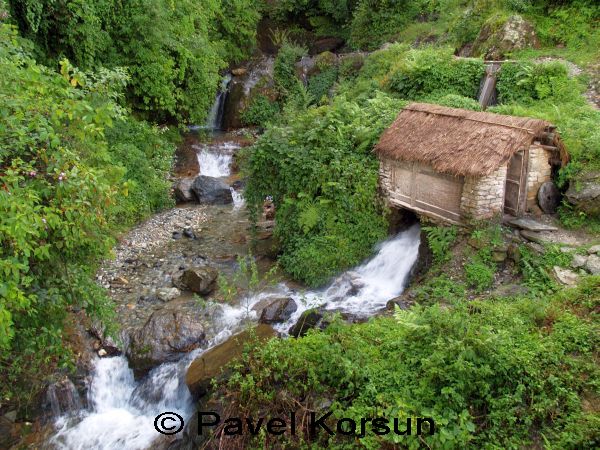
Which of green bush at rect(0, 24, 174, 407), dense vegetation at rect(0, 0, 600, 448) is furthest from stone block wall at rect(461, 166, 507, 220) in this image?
green bush at rect(0, 24, 174, 407)

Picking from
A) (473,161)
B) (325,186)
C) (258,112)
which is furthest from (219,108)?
(473,161)

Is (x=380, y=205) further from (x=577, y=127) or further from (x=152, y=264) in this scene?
(x=152, y=264)

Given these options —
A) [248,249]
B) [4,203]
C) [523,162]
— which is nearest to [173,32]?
[248,249]

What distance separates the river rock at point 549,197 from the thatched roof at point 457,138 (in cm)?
106

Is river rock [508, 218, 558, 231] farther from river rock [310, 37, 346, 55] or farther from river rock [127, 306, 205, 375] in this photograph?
river rock [310, 37, 346, 55]

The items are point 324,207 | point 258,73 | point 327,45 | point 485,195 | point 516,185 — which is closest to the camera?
point 485,195

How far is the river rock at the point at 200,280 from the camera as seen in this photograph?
11.3 meters

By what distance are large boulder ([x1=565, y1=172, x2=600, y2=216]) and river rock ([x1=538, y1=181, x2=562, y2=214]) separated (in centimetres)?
42

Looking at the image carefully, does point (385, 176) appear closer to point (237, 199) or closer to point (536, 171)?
point (536, 171)

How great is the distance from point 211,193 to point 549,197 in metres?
11.1

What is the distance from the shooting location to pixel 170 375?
8.76 meters

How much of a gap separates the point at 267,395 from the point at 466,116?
7.56 meters

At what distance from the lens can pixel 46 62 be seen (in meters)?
13.3

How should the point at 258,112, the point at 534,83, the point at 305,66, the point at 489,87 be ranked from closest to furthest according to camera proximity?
the point at 534,83
the point at 489,87
the point at 258,112
the point at 305,66
